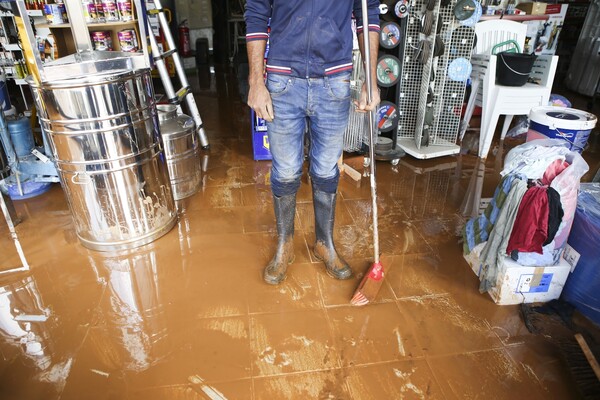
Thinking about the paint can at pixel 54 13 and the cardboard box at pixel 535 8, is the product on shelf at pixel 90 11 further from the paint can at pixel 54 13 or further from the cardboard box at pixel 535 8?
the cardboard box at pixel 535 8

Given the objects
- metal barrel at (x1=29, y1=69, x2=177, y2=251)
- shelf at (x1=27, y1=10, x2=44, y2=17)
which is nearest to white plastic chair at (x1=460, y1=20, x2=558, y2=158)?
metal barrel at (x1=29, y1=69, x2=177, y2=251)

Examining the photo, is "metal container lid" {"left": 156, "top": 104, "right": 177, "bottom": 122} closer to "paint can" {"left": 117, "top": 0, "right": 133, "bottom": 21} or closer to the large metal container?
the large metal container

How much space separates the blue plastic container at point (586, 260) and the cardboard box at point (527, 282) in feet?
0.16

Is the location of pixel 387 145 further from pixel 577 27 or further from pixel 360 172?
pixel 577 27

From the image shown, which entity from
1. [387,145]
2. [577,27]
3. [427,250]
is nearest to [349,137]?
[387,145]

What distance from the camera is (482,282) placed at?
210 cm

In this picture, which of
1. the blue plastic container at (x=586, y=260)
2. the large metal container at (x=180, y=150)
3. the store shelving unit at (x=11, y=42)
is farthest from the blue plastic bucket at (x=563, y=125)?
the store shelving unit at (x=11, y=42)

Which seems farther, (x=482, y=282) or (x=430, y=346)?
(x=482, y=282)

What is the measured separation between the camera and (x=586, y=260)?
1894 millimetres

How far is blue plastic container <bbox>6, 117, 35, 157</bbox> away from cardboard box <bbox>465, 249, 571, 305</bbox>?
10.9ft

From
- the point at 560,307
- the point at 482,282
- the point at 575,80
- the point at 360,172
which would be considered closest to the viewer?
the point at 560,307

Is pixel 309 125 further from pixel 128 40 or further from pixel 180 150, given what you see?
pixel 128 40

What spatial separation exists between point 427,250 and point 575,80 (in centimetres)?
572

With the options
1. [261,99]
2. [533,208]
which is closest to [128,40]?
[261,99]
